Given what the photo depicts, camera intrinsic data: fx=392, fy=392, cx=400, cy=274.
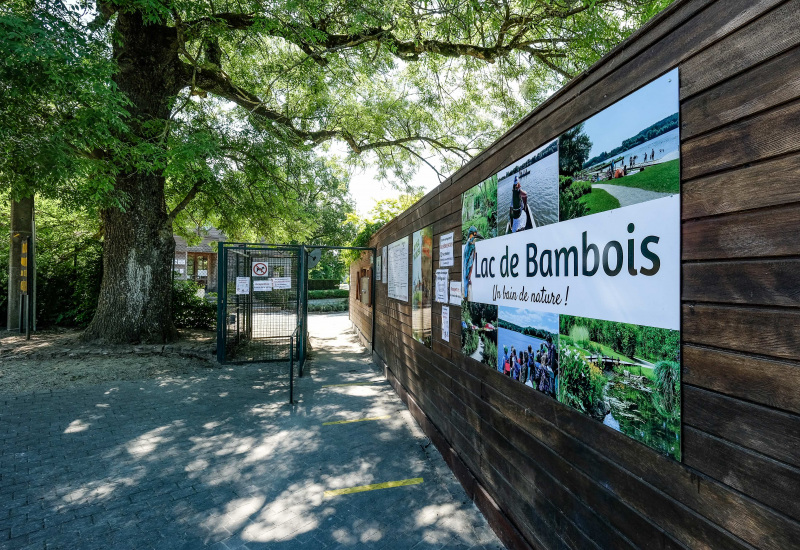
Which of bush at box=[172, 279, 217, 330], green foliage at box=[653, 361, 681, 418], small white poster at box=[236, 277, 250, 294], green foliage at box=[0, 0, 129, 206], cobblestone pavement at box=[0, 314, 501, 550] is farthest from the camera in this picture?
bush at box=[172, 279, 217, 330]

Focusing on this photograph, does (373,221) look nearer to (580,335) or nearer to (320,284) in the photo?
(580,335)

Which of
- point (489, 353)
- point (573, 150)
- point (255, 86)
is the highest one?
point (255, 86)

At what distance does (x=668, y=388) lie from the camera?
155 centimetres

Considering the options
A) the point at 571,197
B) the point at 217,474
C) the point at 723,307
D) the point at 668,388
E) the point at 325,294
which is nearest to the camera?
the point at 723,307

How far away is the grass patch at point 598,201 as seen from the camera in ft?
5.98

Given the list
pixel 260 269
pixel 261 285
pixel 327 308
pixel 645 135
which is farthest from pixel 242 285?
pixel 327 308

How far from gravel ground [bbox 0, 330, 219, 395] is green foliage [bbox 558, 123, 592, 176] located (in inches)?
299

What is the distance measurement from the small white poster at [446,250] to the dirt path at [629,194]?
2182mm

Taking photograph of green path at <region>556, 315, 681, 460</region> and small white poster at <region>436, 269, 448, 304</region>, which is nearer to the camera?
photograph of green path at <region>556, 315, 681, 460</region>

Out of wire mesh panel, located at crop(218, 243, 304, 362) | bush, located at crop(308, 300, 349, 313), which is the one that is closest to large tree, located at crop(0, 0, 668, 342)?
wire mesh panel, located at crop(218, 243, 304, 362)

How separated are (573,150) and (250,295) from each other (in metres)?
8.52

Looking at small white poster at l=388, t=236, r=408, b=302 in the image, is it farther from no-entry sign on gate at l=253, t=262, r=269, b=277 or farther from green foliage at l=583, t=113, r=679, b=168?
green foliage at l=583, t=113, r=679, b=168

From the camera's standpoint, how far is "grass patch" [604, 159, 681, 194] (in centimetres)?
153

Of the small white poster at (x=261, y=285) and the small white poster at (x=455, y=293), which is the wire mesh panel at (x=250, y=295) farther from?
the small white poster at (x=455, y=293)
